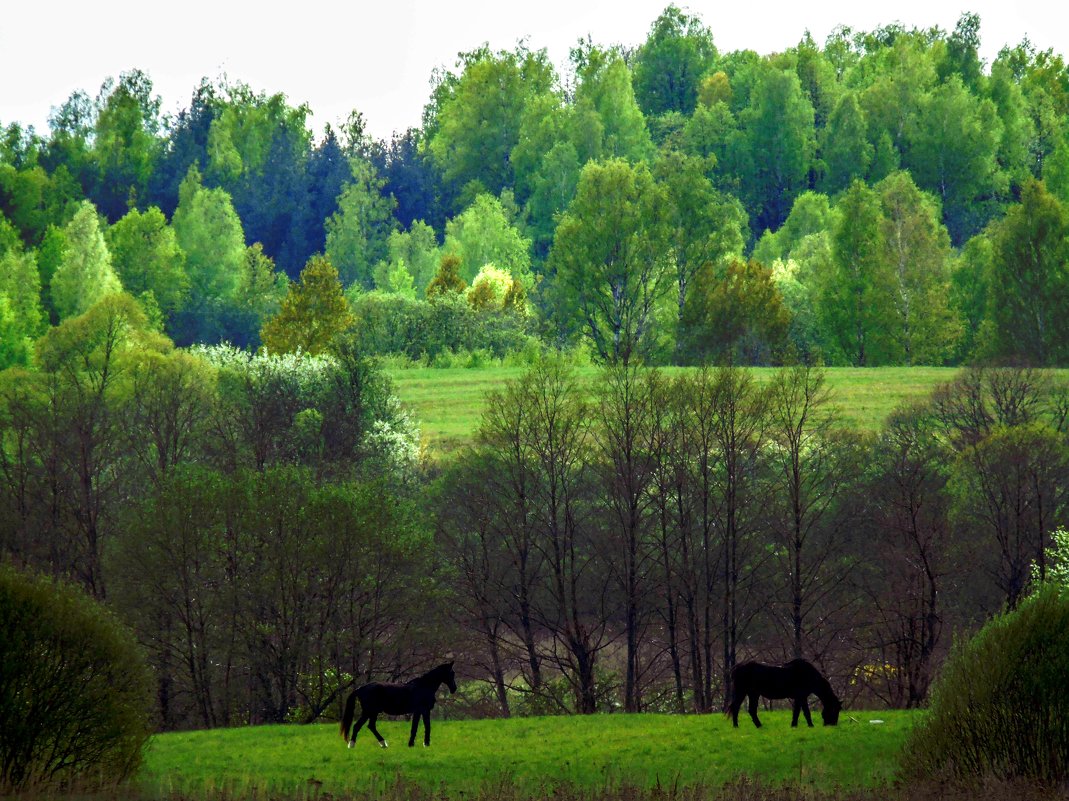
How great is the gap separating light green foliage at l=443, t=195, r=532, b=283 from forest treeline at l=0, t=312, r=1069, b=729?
5908cm

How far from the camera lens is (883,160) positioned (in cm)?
13662

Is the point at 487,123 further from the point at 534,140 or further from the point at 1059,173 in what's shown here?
the point at 1059,173

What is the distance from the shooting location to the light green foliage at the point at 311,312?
301ft

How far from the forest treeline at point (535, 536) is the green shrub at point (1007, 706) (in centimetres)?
1884

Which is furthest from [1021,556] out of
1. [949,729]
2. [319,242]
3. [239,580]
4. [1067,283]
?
[319,242]

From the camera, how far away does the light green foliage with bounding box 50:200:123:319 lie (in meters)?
114

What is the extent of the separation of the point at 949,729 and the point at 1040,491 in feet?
104

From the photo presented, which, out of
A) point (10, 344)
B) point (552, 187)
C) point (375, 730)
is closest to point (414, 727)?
point (375, 730)

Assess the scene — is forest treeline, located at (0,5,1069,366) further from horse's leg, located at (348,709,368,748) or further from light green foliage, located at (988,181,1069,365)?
horse's leg, located at (348,709,368,748)

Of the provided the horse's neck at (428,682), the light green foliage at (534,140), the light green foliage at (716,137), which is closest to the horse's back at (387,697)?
the horse's neck at (428,682)

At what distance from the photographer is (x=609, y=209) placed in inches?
3949

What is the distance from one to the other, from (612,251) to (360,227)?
45376mm

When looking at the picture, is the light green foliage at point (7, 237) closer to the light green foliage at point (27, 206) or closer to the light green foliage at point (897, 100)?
the light green foliage at point (27, 206)

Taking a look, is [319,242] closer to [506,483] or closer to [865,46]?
[865,46]
